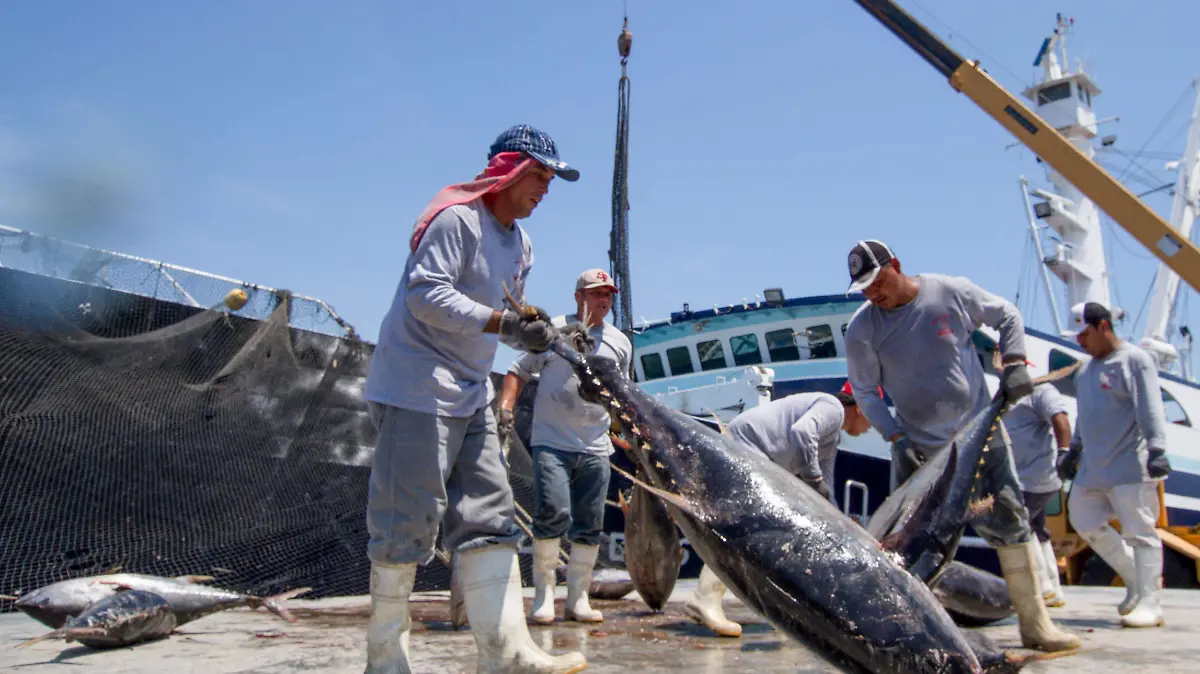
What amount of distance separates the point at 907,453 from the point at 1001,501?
43cm

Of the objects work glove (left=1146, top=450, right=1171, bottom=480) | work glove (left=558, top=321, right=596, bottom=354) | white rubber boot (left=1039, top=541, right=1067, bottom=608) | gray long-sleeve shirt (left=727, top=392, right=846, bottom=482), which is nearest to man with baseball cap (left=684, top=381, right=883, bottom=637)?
gray long-sleeve shirt (left=727, top=392, right=846, bottom=482)

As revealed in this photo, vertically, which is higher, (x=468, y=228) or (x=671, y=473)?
(x=468, y=228)

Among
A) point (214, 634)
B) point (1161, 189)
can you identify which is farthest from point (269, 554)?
point (1161, 189)

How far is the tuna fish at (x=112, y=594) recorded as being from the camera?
12.4 ft

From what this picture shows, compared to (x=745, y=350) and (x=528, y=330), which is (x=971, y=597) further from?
(x=745, y=350)

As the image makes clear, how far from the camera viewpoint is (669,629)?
421cm

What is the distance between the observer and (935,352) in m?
3.73

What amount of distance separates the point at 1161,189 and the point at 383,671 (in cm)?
2432

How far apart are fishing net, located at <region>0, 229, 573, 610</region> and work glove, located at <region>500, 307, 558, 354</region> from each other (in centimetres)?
411

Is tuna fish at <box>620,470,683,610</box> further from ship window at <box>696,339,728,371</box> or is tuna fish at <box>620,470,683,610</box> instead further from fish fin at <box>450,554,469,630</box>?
ship window at <box>696,339,728,371</box>

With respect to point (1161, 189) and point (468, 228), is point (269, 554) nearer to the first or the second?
point (468, 228)

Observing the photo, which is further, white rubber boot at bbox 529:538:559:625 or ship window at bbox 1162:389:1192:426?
ship window at bbox 1162:389:1192:426

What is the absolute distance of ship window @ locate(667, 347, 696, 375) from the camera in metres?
Answer: 16.3

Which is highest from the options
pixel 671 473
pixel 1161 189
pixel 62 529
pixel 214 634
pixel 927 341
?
pixel 1161 189
